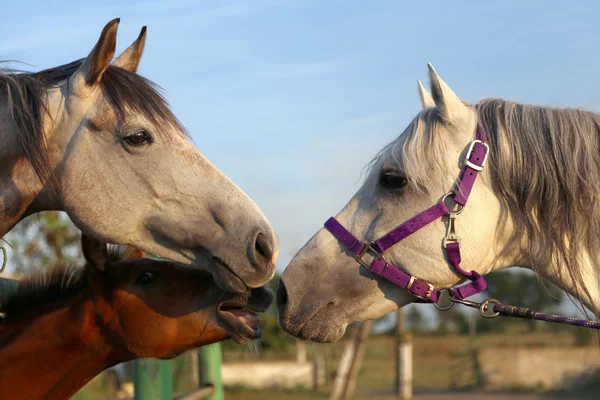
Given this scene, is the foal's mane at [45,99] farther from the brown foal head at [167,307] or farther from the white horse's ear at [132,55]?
the brown foal head at [167,307]

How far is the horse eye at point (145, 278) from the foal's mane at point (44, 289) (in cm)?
23

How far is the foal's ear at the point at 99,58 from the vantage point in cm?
269

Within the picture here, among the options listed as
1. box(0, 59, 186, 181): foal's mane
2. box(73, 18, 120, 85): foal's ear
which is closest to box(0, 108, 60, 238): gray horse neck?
box(0, 59, 186, 181): foal's mane

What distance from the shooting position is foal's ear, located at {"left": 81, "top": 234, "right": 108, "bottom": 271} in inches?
122

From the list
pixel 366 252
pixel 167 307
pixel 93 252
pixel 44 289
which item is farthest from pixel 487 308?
pixel 44 289

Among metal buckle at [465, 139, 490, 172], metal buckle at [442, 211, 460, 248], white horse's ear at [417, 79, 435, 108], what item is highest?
white horse's ear at [417, 79, 435, 108]

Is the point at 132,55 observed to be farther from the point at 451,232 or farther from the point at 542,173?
the point at 542,173

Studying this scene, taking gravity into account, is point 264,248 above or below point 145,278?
above

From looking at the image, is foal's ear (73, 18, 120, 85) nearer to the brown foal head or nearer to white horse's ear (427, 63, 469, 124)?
the brown foal head

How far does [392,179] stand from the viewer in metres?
2.81

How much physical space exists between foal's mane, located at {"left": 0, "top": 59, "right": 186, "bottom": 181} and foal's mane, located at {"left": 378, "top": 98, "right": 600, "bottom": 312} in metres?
1.05

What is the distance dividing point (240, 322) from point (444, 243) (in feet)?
2.99

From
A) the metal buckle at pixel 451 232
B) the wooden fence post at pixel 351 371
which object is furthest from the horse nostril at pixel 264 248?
the wooden fence post at pixel 351 371

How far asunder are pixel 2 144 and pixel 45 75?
0.38m
